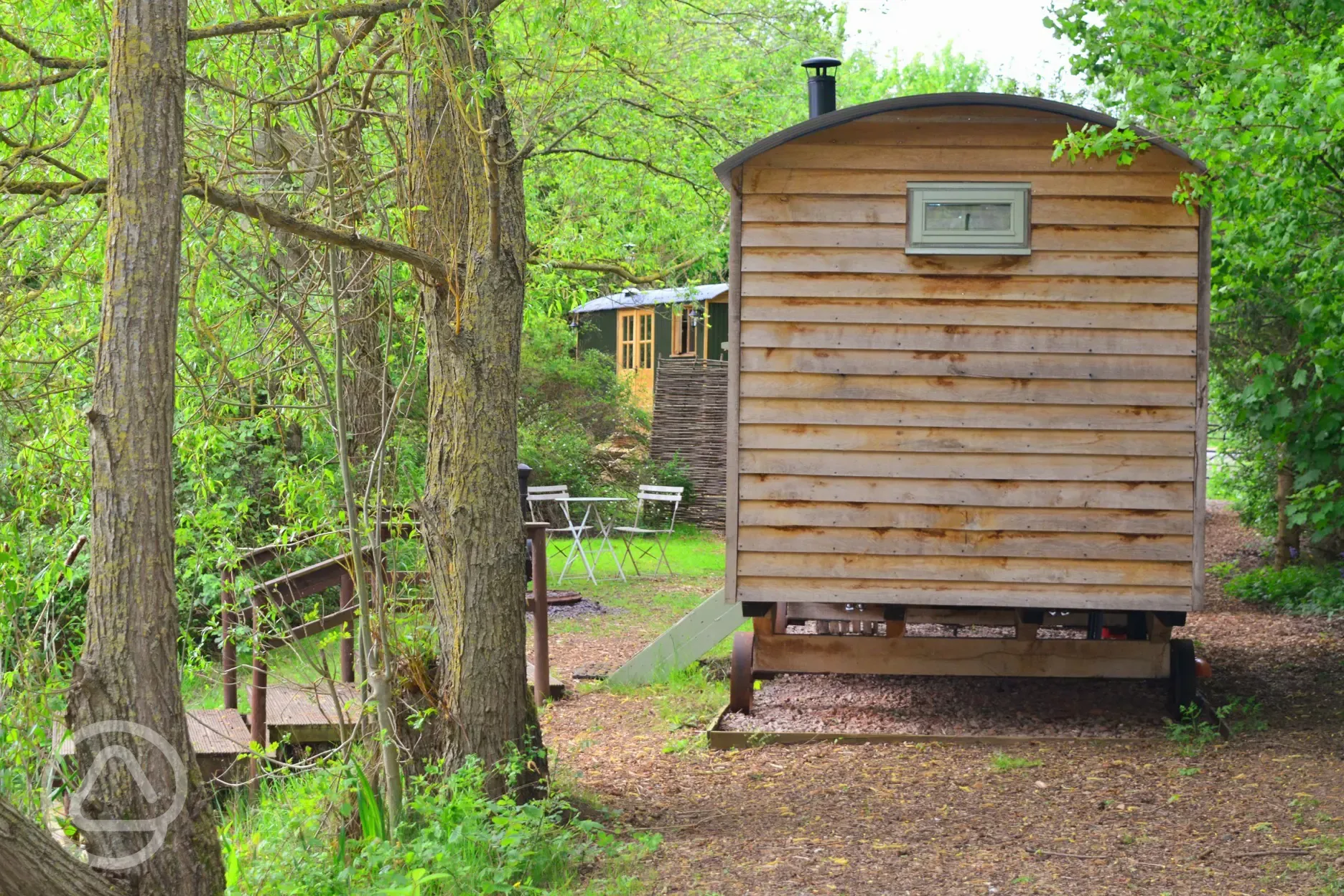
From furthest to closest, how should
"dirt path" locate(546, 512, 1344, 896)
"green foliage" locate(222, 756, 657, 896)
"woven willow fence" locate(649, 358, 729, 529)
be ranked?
1. "woven willow fence" locate(649, 358, 729, 529)
2. "dirt path" locate(546, 512, 1344, 896)
3. "green foliage" locate(222, 756, 657, 896)

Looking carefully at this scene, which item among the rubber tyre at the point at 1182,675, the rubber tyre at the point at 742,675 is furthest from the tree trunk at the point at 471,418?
the rubber tyre at the point at 1182,675

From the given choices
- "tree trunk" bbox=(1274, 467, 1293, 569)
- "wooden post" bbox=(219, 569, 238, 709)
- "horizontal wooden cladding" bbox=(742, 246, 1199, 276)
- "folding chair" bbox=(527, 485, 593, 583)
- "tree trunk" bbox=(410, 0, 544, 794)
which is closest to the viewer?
"tree trunk" bbox=(410, 0, 544, 794)

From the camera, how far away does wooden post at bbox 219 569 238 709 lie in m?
6.14

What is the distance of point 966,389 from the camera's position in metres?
6.95

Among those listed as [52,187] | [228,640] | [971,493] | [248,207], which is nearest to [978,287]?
[971,493]

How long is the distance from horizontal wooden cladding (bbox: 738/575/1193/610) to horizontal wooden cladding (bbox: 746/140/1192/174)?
2323mm

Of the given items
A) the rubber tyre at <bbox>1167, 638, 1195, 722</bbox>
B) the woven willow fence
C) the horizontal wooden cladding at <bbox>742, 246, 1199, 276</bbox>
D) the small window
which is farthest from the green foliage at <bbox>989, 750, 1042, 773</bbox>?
the woven willow fence

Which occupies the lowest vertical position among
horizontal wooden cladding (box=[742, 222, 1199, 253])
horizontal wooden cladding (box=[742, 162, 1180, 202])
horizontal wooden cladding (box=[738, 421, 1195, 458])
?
horizontal wooden cladding (box=[738, 421, 1195, 458])

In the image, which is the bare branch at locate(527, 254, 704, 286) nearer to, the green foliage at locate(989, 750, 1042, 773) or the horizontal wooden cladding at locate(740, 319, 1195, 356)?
the horizontal wooden cladding at locate(740, 319, 1195, 356)

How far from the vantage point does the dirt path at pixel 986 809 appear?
462 cm

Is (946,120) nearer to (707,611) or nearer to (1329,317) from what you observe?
(1329,317)

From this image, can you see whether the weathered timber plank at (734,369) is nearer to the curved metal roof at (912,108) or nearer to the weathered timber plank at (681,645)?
the curved metal roof at (912,108)

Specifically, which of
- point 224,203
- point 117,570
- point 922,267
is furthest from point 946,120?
point 117,570

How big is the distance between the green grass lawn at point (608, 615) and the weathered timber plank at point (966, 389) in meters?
2.53
